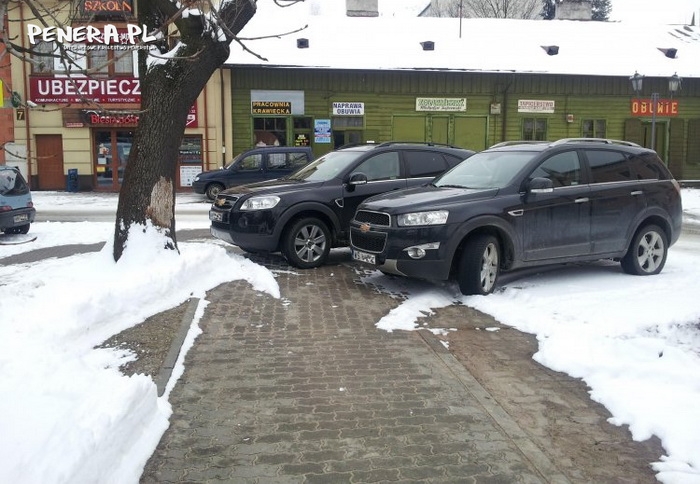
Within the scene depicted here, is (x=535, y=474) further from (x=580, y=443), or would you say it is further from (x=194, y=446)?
(x=194, y=446)

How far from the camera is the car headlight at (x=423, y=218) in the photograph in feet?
24.1

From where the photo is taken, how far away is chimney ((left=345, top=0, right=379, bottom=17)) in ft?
106

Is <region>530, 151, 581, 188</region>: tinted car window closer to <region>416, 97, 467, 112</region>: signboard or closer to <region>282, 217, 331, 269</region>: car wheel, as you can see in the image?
<region>282, 217, 331, 269</region>: car wheel

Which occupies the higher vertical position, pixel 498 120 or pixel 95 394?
pixel 498 120

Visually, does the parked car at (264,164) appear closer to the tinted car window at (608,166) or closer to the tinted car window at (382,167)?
the tinted car window at (382,167)

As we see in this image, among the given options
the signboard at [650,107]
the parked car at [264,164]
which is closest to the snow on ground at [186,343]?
the parked car at [264,164]

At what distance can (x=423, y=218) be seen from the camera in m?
7.42

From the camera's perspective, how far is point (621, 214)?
27.3 feet

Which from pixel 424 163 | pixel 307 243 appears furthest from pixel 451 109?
pixel 307 243

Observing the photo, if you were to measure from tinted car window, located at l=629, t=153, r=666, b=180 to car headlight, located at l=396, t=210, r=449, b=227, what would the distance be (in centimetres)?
306

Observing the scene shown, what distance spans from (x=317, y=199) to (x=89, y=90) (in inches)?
766

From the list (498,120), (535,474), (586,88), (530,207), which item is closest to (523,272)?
(530,207)

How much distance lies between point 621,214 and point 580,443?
16.1 ft

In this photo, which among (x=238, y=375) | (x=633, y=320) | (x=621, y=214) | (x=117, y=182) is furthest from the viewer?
(x=117, y=182)
